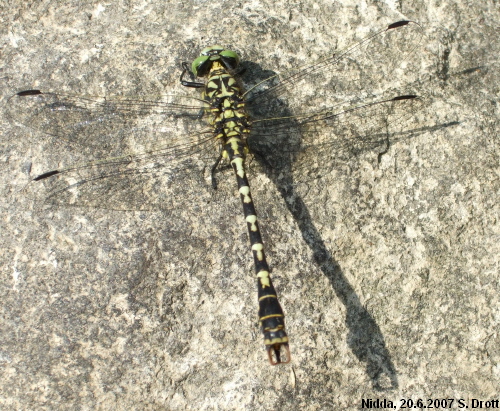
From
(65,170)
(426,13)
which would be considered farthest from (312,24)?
(65,170)

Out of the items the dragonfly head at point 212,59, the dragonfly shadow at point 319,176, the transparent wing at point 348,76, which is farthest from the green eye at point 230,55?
the dragonfly shadow at point 319,176

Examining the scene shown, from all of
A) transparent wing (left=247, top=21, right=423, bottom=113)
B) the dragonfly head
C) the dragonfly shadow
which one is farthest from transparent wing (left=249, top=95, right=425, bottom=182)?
the dragonfly head

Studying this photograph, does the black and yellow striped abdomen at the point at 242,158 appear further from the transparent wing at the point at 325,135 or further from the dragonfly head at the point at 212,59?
the transparent wing at the point at 325,135

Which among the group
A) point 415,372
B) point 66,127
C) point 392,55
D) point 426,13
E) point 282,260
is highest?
point 426,13

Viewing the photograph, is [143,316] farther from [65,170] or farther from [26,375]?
[65,170]

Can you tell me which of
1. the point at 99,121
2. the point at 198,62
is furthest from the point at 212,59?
the point at 99,121

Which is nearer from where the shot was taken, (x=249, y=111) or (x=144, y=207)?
(x=144, y=207)

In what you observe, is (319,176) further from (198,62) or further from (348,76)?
(198,62)
